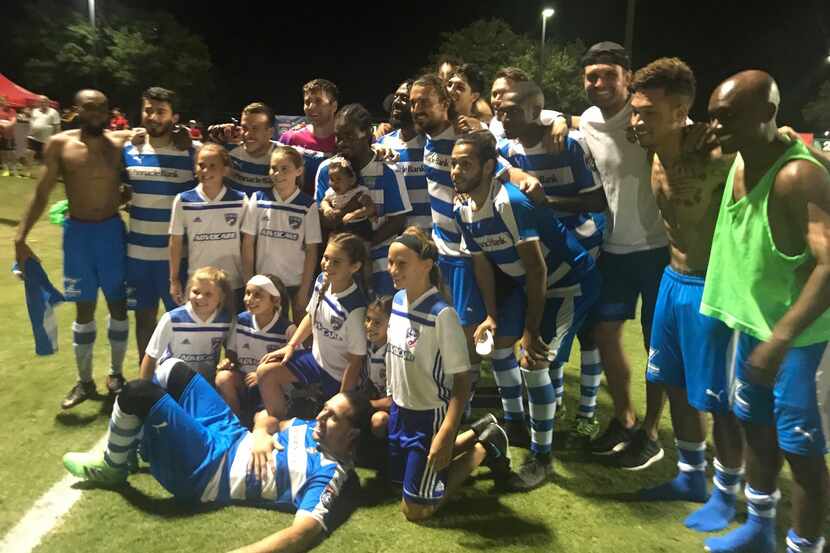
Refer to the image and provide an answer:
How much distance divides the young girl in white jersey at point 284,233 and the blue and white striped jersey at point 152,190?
609 mm

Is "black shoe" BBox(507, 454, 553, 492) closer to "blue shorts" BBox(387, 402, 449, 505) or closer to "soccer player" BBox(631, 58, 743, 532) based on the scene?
"blue shorts" BBox(387, 402, 449, 505)

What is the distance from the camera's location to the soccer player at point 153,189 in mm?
4422

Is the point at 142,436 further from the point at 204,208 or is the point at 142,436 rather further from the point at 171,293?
the point at 204,208

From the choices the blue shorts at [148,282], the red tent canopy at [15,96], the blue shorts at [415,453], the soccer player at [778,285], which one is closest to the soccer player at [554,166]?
the soccer player at [778,285]

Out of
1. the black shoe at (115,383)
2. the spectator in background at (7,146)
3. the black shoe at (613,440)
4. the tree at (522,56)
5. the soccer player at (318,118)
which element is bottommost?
the black shoe at (613,440)

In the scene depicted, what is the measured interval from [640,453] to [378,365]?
1.68 meters

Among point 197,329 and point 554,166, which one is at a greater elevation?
point 554,166

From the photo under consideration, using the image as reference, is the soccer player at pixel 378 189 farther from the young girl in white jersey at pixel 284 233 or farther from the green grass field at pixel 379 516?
the green grass field at pixel 379 516

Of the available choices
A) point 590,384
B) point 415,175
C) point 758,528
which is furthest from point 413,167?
point 758,528

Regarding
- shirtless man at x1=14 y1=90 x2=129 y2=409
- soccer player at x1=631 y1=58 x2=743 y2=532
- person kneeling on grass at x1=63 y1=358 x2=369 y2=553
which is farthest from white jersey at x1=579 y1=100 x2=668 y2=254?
shirtless man at x1=14 y1=90 x2=129 y2=409

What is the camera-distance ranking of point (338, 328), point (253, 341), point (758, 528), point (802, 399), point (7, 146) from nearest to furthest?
point (802, 399) → point (758, 528) → point (338, 328) → point (253, 341) → point (7, 146)

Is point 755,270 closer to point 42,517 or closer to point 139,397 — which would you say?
point 139,397

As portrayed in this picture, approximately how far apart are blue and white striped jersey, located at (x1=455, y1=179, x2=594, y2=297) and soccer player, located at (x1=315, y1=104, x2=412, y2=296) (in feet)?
2.24

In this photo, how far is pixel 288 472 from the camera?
318cm
